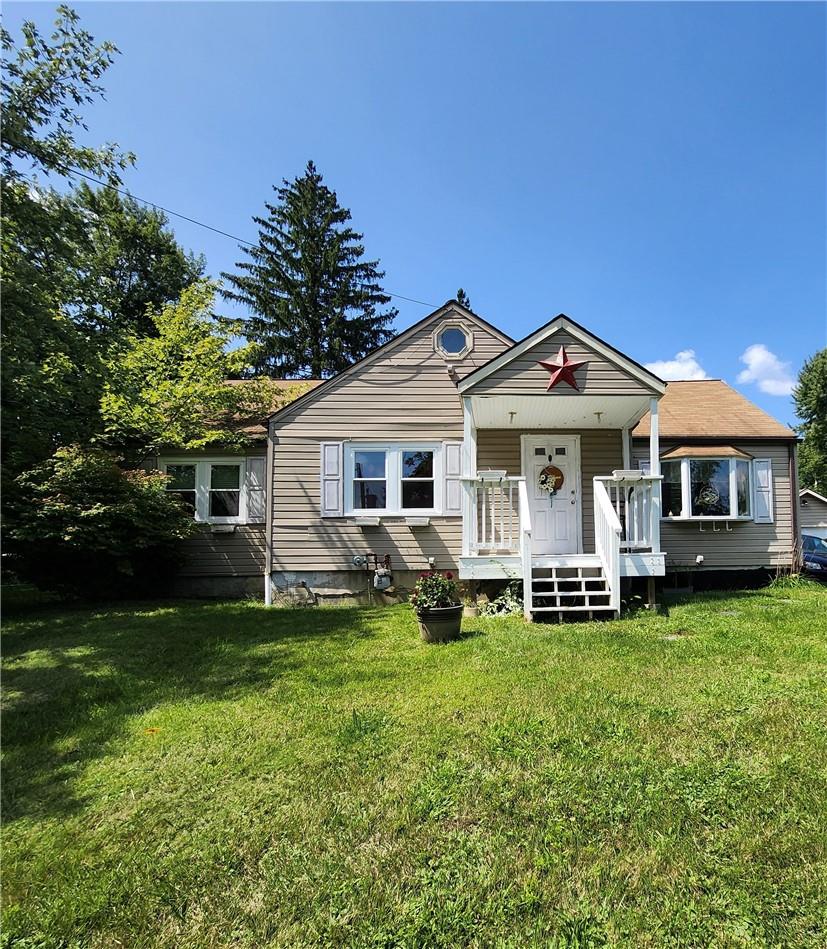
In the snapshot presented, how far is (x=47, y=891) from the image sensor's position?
2.09 meters

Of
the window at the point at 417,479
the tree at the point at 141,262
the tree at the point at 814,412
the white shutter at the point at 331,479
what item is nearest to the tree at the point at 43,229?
the white shutter at the point at 331,479

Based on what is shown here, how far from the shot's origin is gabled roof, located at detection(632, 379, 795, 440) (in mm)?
9570

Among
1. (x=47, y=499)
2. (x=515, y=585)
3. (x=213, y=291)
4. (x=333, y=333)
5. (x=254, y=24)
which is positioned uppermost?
(x=333, y=333)

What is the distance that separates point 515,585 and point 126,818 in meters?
5.73

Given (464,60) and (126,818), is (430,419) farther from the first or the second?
(126,818)

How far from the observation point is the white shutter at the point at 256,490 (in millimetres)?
9797

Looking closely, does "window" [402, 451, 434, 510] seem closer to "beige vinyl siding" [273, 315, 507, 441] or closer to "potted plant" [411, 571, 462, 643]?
"beige vinyl siding" [273, 315, 507, 441]

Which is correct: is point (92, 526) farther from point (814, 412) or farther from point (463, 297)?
point (814, 412)

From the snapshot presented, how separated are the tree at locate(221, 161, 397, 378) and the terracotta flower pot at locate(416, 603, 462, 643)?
20.7 m

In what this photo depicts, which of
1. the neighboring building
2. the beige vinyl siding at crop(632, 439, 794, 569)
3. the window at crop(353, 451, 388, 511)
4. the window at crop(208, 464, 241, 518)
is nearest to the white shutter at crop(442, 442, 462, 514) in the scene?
the window at crop(353, 451, 388, 511)

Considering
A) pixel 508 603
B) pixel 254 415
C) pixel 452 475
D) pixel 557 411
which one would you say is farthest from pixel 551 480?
pixel 254 415

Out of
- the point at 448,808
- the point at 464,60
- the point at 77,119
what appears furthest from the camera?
the point at 464,60

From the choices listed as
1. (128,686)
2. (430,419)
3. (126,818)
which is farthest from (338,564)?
(126,818)

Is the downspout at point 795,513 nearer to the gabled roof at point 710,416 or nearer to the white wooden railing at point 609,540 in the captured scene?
the gabled roof at point 710,416
